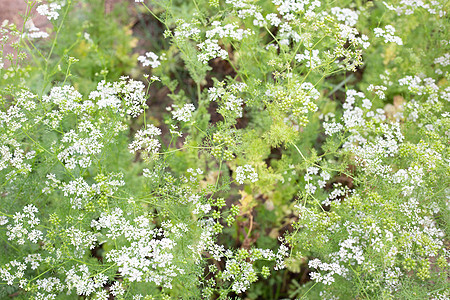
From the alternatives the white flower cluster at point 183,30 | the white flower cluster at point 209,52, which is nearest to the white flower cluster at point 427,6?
A: the white flower cluster at point 209,52

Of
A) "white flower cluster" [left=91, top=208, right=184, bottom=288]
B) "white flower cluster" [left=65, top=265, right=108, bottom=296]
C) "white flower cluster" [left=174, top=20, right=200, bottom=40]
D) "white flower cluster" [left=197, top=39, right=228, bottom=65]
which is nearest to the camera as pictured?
"white flower cluster" [left=91, top=208, right=184, bottom=288]

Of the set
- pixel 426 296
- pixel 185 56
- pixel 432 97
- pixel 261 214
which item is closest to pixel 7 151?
pixel 185 56

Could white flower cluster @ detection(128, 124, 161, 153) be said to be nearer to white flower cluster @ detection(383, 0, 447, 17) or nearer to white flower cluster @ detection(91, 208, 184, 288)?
white flower cluster @ detection(91, 208, 184, 288)

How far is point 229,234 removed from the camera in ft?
17.3

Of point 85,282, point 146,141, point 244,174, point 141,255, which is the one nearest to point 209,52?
point 146,141

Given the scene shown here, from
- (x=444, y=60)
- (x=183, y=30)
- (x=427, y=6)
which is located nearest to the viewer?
(x=183, y=30)

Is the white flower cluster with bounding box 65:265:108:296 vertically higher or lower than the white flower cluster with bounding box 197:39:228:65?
lower

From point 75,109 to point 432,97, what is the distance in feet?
13.5

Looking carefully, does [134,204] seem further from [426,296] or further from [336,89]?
[336,89]

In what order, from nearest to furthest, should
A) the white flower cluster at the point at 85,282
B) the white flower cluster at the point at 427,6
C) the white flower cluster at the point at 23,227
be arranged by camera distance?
the white flower cluster at the point at 85,282 < the white flower cluster at the point at 23,227 < the white flower cluster at the point at 427,6

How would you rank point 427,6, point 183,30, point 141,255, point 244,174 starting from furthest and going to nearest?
point 427,6 → point 183,30 → point 244,174 → point 141,255

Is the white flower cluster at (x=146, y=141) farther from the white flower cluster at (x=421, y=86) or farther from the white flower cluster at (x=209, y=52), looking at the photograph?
the white flower cluster at (x=421, y=86)

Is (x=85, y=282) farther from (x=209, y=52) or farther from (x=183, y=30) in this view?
(x=183, y=30)

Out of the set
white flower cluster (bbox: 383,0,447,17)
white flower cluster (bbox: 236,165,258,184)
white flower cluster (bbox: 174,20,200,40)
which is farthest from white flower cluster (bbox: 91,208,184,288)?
white flower cluster (bbox: 383,0,447,17)
